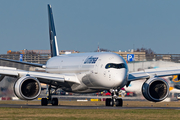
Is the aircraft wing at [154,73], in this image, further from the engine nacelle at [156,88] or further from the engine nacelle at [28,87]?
the engine nacelle at [28,87]

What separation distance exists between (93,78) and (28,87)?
5.34 metres

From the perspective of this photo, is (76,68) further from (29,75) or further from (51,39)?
(51,39)

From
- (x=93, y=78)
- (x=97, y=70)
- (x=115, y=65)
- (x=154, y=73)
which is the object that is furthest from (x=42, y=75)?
(x=154, y=73)

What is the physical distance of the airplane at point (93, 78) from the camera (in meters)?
30.7

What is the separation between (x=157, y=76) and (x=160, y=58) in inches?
2507

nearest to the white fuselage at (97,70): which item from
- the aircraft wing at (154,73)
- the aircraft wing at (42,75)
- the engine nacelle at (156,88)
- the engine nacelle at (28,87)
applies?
the aircraft wing at (42,75)

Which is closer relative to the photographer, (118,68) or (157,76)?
(118,68)

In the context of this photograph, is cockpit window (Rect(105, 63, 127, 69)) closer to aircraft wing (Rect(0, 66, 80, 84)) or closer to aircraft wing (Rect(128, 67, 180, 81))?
aircraft wing (Rect(128, 67, 180, 81))

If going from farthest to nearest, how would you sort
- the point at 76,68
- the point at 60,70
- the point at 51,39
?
the point at 51,39 → the point at 60,70 → the point at 76,68

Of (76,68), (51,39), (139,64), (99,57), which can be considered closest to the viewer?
(99,57)

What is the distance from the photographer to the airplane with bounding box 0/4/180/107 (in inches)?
1209

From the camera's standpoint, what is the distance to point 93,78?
32.5 metres

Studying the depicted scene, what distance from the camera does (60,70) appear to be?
1512 inches

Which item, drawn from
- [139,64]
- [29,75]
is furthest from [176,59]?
[29,75]
